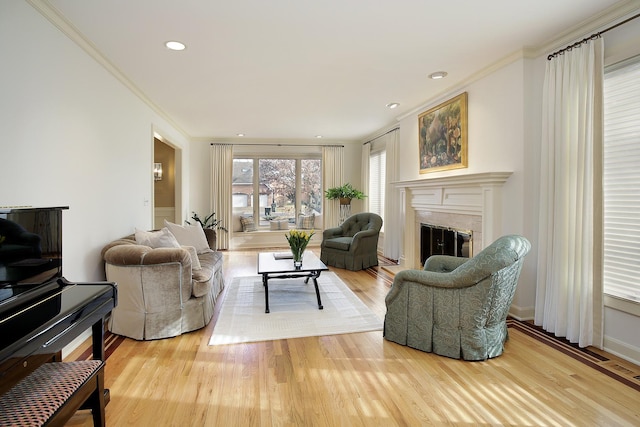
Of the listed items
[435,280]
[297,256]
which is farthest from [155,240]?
[435,280]

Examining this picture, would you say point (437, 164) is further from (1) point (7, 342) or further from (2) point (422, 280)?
(1) point (7, 342)

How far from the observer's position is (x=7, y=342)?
51.1 inches

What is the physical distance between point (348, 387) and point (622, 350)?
214 centimetres

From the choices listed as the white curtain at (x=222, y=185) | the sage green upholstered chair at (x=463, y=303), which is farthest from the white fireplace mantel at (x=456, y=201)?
the white curtain at (x=222, y=185)

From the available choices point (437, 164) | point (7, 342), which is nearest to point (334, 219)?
point (437, 164)

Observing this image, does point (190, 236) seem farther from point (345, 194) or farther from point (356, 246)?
point (345, 194)

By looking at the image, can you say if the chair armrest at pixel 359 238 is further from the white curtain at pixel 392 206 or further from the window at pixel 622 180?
the window at pixel 622 180

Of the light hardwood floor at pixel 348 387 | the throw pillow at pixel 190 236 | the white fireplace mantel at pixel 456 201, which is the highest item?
the white fireplace mantel at pixel 456 201

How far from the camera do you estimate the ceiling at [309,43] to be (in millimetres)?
2492

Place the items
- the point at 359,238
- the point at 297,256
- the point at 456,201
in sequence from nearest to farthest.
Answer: the point at 297,256, the point at 456,201, the point at 359,238

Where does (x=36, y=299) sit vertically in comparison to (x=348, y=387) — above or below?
above

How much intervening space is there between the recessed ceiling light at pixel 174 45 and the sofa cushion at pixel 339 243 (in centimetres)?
371

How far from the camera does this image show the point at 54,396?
1460mm

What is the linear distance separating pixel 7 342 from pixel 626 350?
12.3ft
